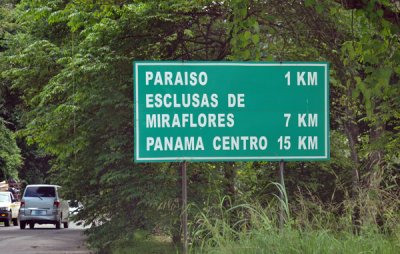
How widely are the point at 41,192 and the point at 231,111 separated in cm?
3154

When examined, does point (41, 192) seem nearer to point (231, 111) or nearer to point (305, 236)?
point (231, 111)

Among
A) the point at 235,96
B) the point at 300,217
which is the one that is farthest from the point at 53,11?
the point at 300,217

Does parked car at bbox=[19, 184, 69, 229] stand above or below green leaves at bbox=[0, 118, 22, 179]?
below

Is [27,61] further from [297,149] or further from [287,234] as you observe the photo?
[287,234]

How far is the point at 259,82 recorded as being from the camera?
42.4ft

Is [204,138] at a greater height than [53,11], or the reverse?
[53,11]

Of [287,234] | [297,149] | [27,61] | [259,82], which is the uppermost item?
[27,61]

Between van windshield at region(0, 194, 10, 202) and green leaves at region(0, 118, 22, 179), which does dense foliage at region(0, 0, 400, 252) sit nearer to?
green leaves at region(0, 118, 22, 179)

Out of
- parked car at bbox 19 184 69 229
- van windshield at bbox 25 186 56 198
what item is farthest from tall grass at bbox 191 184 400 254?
van windshield at bbox 25 186 56 198

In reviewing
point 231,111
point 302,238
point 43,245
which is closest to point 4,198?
point 43,245

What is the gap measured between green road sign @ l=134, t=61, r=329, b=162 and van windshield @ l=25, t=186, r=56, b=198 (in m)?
31.2

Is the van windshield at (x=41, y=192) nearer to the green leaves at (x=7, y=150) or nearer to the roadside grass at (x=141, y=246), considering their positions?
the green leaves at (x=7, y=150)

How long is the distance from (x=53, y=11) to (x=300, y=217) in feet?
50.9

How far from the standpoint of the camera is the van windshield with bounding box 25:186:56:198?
43.4m
